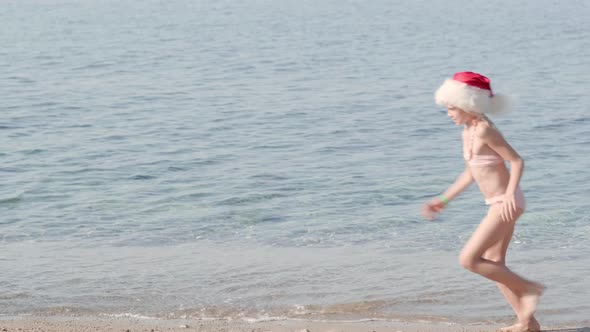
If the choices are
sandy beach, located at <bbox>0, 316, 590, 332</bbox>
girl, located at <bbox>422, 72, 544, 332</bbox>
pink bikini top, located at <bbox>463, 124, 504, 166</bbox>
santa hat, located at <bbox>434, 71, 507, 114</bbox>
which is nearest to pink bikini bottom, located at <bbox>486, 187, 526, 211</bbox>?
girl, located at <bbox>422, 72, 544, 332</bbox>

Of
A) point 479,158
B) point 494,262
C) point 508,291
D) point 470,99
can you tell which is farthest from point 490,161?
point 508,291

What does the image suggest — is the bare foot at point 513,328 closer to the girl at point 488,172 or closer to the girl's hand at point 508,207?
the girl at point 488,172

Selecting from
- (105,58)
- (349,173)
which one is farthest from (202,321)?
(105,58)

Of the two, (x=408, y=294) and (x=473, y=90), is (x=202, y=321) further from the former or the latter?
(x=473, y=90)

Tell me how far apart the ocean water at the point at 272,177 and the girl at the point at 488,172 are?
0.24m

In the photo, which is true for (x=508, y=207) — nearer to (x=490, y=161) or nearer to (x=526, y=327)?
(x=490, y=161)

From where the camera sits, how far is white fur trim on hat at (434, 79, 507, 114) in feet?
18.8

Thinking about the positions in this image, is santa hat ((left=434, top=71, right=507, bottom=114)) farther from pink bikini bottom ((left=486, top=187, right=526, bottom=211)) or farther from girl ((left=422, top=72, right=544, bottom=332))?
pink bikini bottom ((left=486, top=187, right=526, bottom=211))

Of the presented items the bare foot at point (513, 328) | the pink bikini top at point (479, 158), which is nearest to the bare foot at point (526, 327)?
the bare foot at point (513, 328)

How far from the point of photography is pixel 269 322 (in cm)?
671

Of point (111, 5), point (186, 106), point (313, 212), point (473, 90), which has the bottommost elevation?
point (111, 5)

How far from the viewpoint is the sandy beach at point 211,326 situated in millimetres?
6418

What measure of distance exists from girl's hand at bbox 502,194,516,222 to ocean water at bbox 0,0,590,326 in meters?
0.59

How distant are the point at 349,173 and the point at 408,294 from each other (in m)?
4.47
